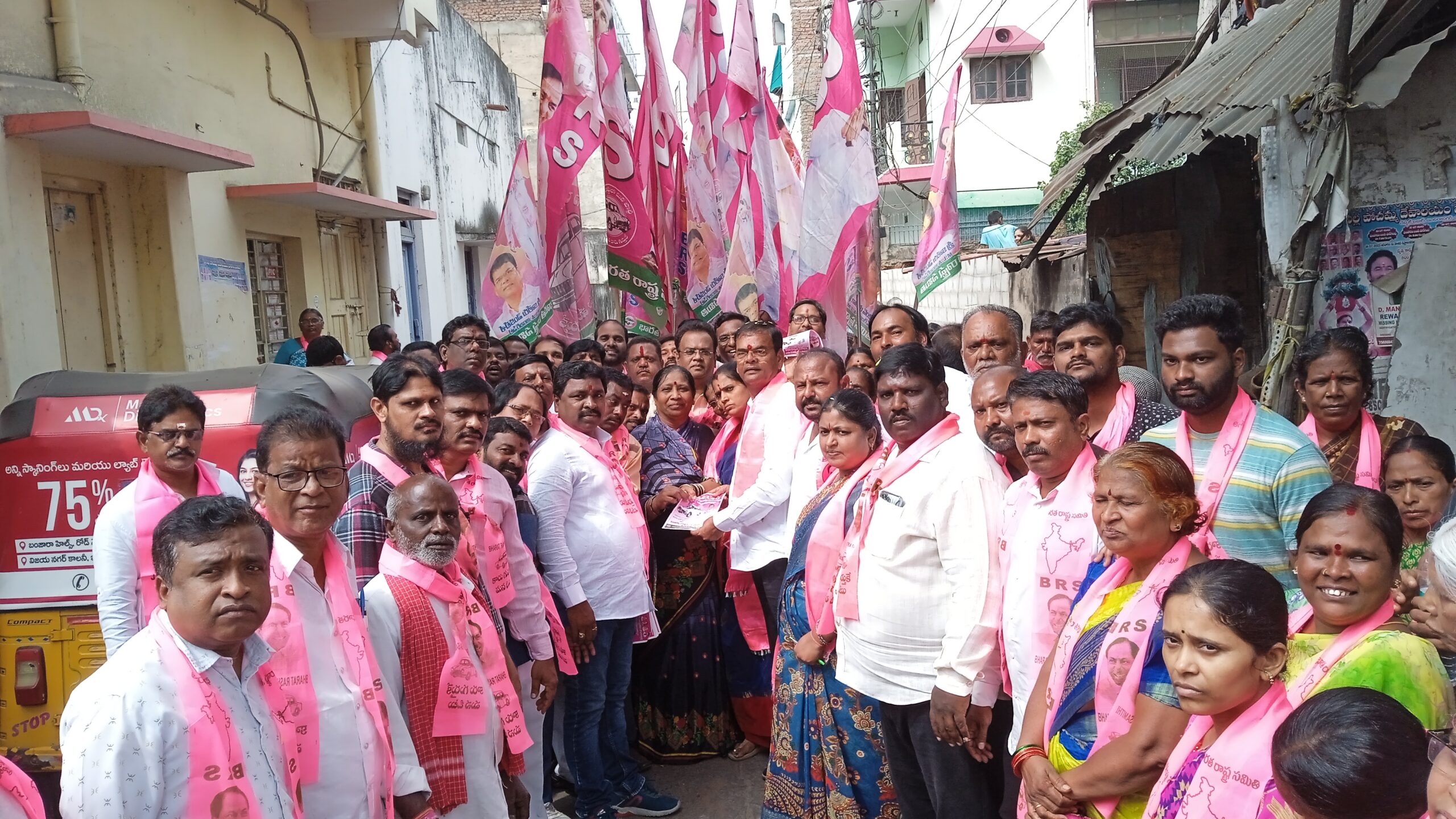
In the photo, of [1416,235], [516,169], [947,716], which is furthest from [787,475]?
[516,169]

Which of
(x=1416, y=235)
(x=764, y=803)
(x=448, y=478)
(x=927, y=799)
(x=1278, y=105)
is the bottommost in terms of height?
(x=764, y=803)

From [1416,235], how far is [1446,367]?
0.79 metres

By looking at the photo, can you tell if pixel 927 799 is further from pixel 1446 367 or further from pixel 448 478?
pixel 1446 367

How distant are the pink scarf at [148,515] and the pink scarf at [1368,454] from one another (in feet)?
11.7

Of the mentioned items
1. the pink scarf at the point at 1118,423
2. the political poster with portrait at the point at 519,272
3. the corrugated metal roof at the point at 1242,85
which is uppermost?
the corrugated metal roof at the point at 1242,85

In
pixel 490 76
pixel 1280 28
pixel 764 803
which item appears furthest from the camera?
pixel 490 76

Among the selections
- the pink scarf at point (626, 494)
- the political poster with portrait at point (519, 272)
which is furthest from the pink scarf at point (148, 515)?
the political poster with portrait at point (519, 272)

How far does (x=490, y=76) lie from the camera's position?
16.5 meters

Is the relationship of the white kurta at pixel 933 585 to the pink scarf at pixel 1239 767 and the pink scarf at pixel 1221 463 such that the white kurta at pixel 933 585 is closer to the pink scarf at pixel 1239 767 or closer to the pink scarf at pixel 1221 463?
the pink scarf at pixel 1221 463

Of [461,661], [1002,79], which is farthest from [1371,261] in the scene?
[1002,79]

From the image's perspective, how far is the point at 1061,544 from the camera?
105 inches

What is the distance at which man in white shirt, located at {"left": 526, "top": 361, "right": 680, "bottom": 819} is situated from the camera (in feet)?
13.0

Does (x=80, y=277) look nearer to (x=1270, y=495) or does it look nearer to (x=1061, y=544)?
(x=1061, y=544)

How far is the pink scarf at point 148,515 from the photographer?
3.15 metres
